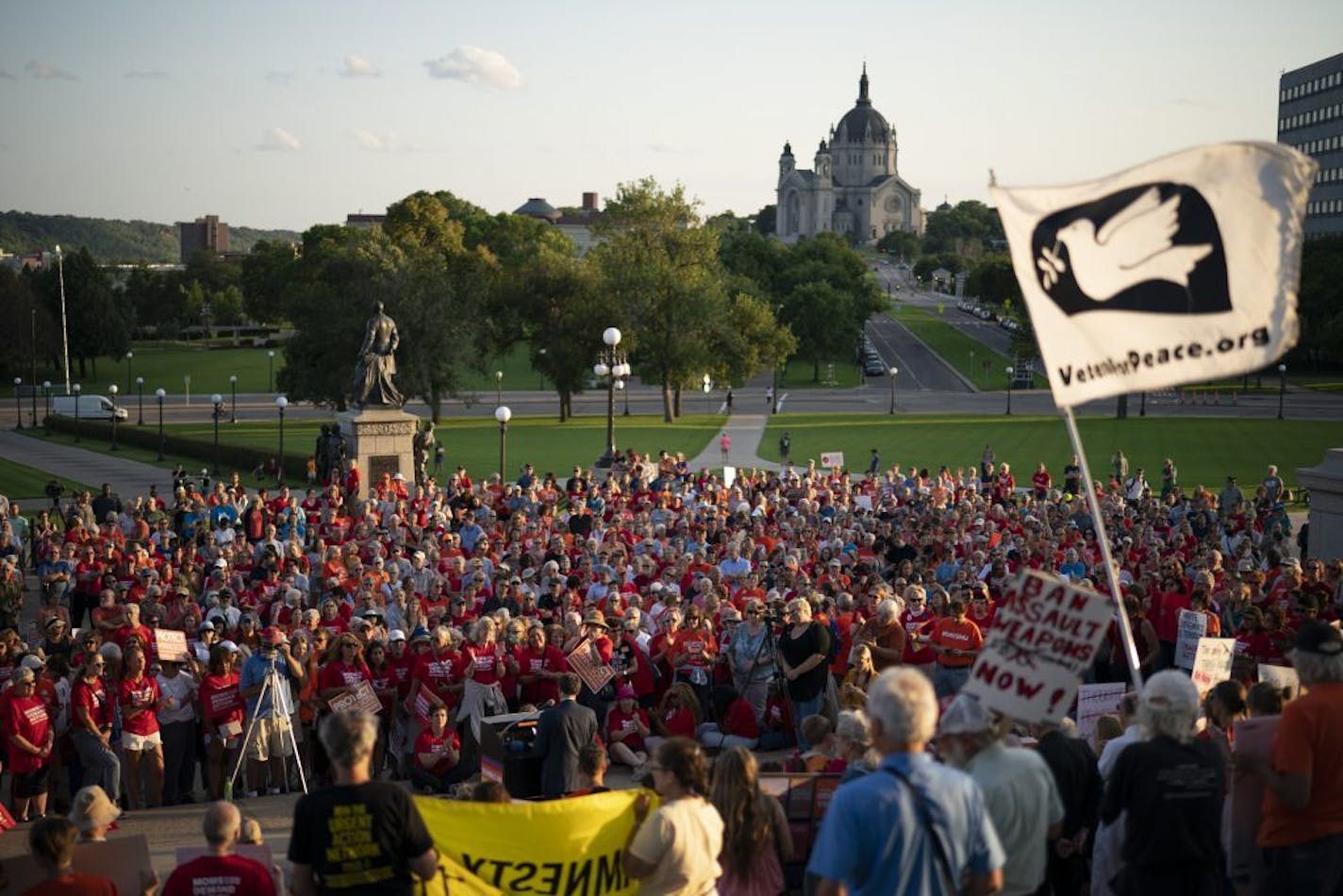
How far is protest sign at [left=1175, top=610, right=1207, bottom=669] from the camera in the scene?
13.8m

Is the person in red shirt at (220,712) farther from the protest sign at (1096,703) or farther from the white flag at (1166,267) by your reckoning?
the white flag at (1166,267)

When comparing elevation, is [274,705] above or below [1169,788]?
below

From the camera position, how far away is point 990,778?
19.4 feet

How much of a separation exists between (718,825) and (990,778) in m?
1.41

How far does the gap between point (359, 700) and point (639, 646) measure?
278cm

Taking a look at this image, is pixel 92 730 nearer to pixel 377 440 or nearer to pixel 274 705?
pixel 274 705

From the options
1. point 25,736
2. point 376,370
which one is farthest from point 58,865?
point 376,370

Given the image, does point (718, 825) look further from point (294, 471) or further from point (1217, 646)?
point (294, 471)

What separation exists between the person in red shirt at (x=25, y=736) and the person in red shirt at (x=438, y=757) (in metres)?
3.20

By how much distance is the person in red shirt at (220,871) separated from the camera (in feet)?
20.9

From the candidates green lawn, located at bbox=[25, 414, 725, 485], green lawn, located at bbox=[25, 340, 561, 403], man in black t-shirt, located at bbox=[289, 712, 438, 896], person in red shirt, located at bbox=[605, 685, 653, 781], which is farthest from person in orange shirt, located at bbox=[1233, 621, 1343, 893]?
green lawn, located at bbox=[25, 340, 561, 403]

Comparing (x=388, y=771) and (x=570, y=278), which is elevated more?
(x=570, y=278)

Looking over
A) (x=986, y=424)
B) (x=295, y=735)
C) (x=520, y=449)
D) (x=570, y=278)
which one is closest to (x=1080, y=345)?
Answer: (x=295, y=735)

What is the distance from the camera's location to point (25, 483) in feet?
153
